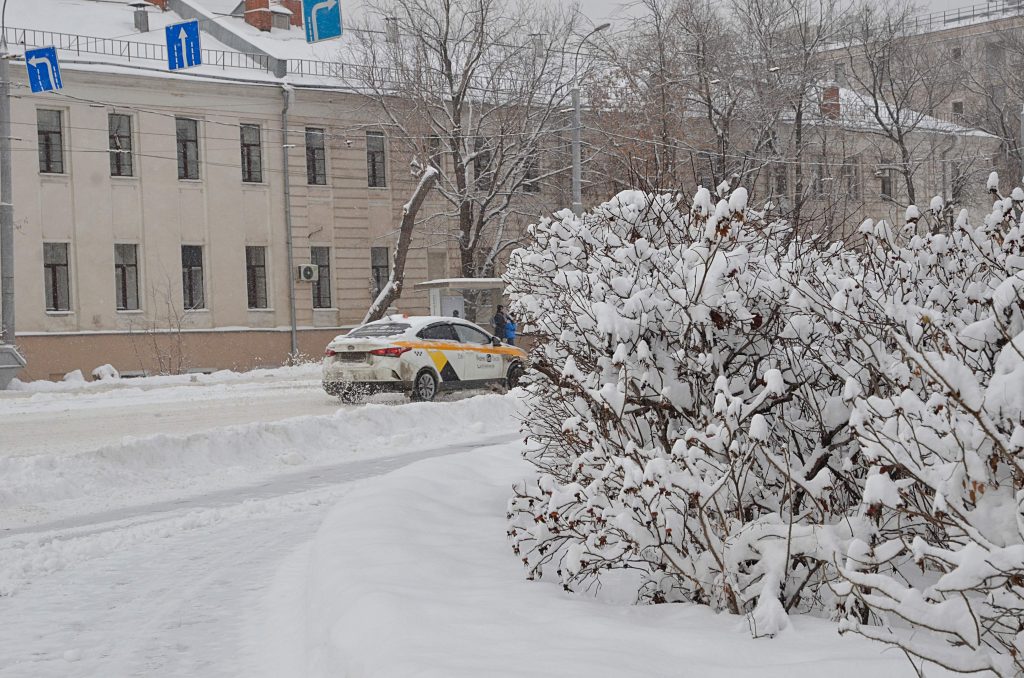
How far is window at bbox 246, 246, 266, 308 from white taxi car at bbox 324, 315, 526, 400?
16264 millimetres

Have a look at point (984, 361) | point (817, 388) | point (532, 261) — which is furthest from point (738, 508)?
point (532, 261)

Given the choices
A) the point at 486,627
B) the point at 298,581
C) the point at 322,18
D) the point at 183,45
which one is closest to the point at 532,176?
the point at 183,45

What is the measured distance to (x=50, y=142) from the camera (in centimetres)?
3353

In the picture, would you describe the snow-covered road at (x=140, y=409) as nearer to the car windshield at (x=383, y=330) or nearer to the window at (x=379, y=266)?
the car windshield at (x=383, y=330)

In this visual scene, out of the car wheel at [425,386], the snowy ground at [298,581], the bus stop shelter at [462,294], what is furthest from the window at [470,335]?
the snowy ground at [298,581]

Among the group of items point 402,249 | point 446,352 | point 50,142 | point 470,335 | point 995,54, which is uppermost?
point 995,54

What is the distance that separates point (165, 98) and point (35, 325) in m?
7.75

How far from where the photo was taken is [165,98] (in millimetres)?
35375

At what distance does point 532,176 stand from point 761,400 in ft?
115

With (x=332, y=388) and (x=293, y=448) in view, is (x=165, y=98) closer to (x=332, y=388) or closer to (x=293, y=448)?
(x=332, y=388)

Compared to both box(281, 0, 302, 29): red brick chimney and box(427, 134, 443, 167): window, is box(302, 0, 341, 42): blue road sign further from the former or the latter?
box(281, 0, 302, 29): red brick chimney

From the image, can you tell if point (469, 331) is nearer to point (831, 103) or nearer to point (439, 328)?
point (439, 328)

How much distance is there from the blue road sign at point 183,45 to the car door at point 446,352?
7.46m

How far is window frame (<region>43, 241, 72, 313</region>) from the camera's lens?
33.4m
